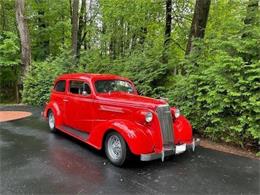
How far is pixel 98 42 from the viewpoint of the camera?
19.4 m

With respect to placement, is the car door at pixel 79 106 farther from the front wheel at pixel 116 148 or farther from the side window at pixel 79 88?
the front wheel at pixel 116 148

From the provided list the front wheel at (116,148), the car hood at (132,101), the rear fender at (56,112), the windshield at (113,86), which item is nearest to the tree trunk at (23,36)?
the rear fender at (56,112)

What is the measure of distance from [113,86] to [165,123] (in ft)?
5.58

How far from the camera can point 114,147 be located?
162 inches

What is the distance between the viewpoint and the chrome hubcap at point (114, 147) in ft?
13.3

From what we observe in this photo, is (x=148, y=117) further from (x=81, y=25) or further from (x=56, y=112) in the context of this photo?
(x=81, y=25)

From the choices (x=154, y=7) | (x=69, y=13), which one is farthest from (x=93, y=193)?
(x=69, y=13)

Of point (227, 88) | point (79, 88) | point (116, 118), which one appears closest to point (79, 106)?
point (79, 88)

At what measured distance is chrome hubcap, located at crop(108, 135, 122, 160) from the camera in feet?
13.3

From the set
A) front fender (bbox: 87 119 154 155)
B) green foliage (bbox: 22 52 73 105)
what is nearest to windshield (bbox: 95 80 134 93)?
front fender (bbox: 87 119 154 155)

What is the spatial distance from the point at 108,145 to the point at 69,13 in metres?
16.1

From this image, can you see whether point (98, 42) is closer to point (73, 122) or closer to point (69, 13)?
point (69, 13)

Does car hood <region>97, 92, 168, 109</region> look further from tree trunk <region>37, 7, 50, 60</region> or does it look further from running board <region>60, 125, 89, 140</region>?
tree trunk <region>37, 7, 50, 60</region>

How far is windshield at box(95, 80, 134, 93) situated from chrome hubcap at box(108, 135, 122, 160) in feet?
4.01
